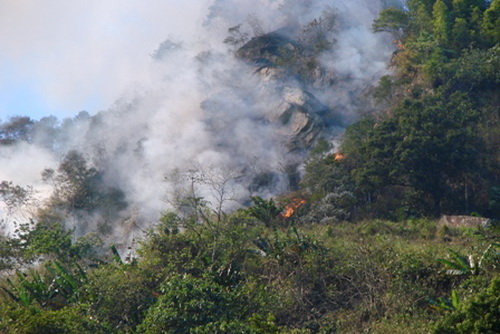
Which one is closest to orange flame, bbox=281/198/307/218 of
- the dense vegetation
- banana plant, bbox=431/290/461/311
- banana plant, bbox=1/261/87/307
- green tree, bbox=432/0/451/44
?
the dense vegetation

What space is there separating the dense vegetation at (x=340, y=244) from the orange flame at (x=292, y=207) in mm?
59

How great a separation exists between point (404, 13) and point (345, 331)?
25.0 meters

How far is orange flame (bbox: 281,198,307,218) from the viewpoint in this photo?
841 inches

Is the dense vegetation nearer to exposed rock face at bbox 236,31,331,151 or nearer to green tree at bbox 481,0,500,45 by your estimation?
green tree at bbox 481,0,500,45

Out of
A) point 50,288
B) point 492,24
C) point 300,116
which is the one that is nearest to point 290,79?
point 300,116

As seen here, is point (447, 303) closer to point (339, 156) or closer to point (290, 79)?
point (339, 156)

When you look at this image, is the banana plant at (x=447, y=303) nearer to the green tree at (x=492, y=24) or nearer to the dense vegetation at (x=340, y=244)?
the dense vegetation at (x=340, y=244)

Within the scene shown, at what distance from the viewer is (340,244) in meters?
15.0

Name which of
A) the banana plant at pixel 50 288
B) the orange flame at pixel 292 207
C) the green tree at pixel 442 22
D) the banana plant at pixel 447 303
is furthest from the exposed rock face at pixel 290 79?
the banana plant at pixel 447 303

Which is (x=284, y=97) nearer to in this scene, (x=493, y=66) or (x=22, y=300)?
(x=493, y=66)

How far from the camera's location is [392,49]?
3284cm

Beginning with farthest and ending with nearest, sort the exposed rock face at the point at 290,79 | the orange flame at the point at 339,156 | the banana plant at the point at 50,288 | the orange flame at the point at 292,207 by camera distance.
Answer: the exposed rock face at the point at 290,79
the orange flame at the point at 339,156
the orange flame at the point at 292,207
the banana plant at the point at 50,288

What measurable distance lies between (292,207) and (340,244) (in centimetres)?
685

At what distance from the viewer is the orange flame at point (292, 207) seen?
2137cm
